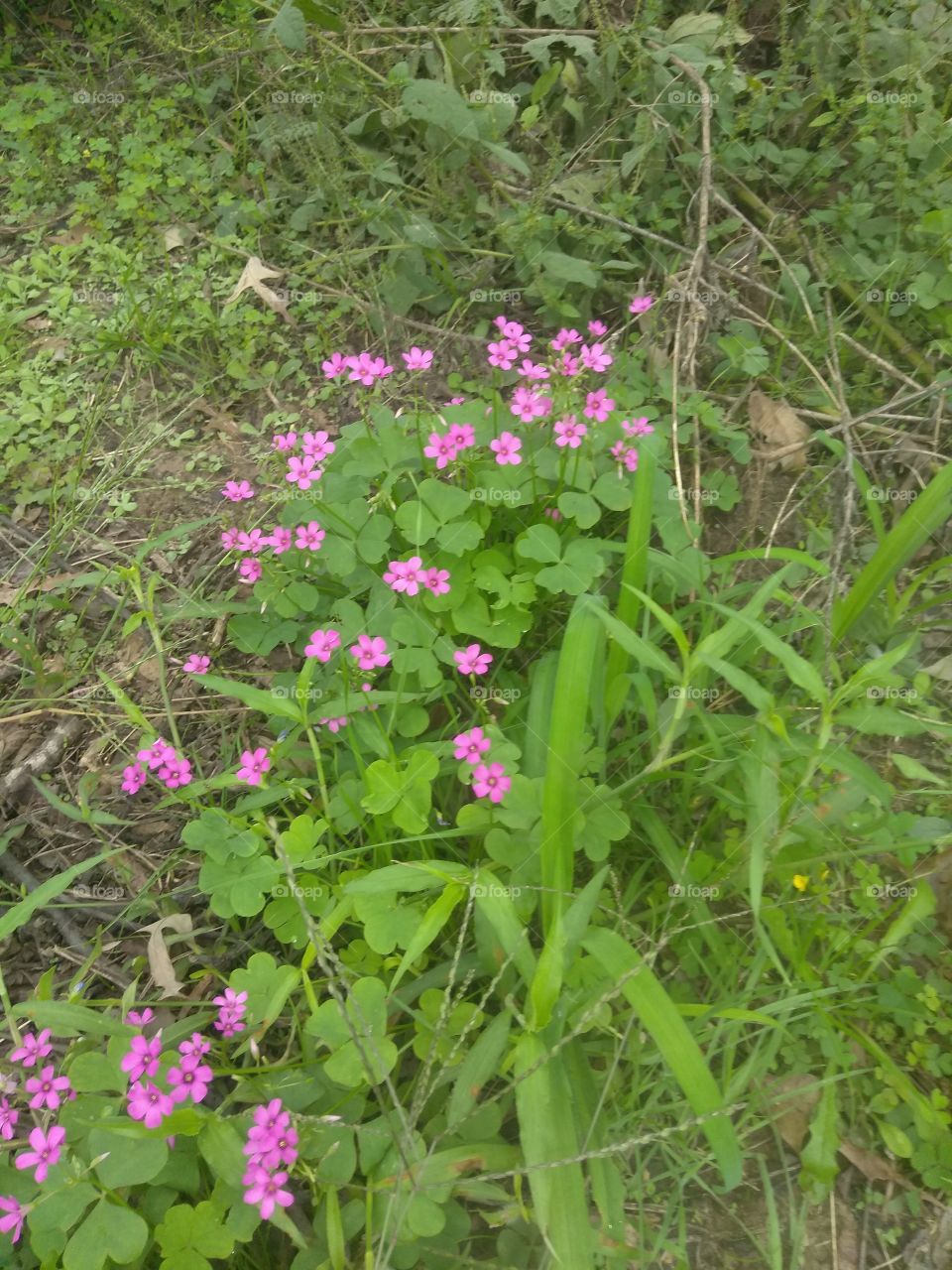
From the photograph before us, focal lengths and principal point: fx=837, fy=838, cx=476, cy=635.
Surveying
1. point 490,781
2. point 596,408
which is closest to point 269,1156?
point 490,781

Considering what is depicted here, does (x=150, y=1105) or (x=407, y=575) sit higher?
(x=407, y=575)

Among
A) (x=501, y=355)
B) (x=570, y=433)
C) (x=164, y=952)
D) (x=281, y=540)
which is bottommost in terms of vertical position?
(x=164, y=952)

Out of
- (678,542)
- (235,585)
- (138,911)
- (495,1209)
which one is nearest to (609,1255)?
(495,1209)

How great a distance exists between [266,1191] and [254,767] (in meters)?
0.83

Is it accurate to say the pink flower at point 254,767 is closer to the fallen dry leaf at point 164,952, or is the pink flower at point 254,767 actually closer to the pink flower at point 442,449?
the fallen dry leaf at point 164,952

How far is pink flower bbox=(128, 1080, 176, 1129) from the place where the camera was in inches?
55.8

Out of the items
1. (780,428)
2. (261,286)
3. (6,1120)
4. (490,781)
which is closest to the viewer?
(6,1120)

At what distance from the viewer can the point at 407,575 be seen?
2.03 m

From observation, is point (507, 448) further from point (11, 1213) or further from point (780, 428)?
point (11, 1213)

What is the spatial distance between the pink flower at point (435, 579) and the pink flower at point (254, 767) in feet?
1.83

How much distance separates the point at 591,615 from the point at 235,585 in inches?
50.4

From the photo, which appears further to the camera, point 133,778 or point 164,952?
point 133,778

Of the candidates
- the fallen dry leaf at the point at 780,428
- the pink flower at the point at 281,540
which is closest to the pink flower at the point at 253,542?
the pink flower at the point at 281,540

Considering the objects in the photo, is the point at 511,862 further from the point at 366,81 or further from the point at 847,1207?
the point at 366,81
